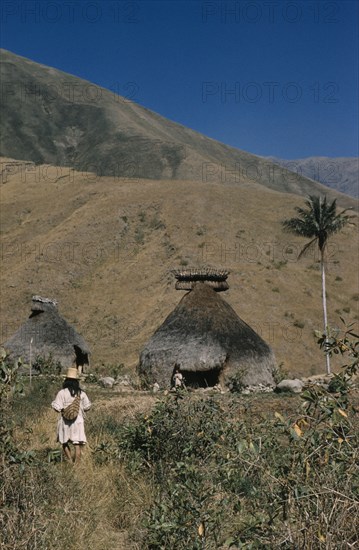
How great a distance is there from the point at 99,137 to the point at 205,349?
105071 mm

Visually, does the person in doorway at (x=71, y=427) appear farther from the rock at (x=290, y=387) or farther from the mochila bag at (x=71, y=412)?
the rock at (x=290, y=387)

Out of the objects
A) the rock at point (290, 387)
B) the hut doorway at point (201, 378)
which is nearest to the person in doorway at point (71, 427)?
the rock at point (290, 387)

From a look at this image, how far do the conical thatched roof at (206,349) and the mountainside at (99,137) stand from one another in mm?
69435

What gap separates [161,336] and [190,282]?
85.9 inches

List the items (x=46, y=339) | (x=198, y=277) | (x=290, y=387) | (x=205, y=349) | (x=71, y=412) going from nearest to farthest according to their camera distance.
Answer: (x=71, y=412)
(x=290, y=387)
(x=205, y=349)
(x=198, y=277)
(x=46, y=339)

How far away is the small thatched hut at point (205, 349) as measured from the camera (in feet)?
58.0

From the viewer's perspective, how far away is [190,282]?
2016 centimetres

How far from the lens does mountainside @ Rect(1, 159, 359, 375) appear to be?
32812 mm

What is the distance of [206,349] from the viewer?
58.2ft

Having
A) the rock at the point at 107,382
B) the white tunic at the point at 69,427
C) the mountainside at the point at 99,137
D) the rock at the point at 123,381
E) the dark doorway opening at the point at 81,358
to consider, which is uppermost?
the mountainside at the point at 99,137

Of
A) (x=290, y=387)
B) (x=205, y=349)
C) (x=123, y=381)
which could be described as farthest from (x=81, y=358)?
(x=290, y=387)

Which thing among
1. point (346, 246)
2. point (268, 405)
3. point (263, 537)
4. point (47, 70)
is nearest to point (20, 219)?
point (346, 246)

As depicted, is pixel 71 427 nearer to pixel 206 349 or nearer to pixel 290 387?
pixel 290 387

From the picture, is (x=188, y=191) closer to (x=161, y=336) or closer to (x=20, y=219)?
(x=20, y=219)
